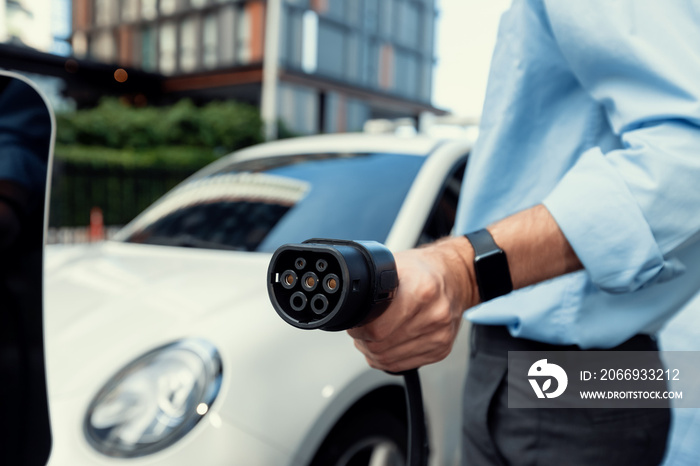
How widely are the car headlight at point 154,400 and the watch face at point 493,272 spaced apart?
0.94 meters

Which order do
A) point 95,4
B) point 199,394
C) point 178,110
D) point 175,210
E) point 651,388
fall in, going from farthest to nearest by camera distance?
point 95,4, point 178,110, point 175,210, point 199,394, point 651,388

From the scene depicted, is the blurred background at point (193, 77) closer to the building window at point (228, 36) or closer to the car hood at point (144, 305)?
the building window at point (228, 36)

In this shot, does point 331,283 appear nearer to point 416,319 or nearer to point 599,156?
point 416,319

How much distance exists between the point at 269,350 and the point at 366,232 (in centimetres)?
70

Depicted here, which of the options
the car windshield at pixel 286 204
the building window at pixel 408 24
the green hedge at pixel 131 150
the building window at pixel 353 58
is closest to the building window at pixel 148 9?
the building window at pixel 353 58

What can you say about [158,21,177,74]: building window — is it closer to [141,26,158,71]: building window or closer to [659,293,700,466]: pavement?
[141,26,158,71]: building window

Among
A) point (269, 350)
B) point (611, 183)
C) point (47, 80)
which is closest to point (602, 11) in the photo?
point (611, 183)

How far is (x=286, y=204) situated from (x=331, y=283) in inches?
71.1

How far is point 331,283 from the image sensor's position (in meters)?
0.70

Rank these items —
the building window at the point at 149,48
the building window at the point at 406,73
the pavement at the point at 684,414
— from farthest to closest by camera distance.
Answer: the building window at the point at 406,73, the building window at the point at 149,48, the pavement at the point at 684,414

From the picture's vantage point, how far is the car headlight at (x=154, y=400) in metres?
1.53

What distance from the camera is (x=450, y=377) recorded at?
2.16 metres

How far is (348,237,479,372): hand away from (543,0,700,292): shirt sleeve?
193 mm

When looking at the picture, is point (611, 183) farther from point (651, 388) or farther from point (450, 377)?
point (450, 377)
